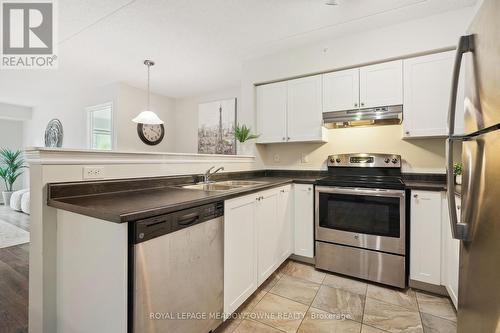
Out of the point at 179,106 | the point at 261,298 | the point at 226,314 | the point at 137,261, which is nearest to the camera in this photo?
the point at 137,261

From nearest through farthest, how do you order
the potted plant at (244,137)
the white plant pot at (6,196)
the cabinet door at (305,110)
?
the cabinet door at (305,110) → the potted plant at (244,137) → the white plant pot at (6,196)

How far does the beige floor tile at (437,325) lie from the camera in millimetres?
1580

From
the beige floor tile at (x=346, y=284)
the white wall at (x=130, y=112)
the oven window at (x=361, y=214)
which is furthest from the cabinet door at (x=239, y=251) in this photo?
the white wall at (x=130, y=112)

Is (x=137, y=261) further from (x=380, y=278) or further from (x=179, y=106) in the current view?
(x=179, y=106)

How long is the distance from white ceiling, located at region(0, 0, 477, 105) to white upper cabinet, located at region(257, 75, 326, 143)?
1.57 ft

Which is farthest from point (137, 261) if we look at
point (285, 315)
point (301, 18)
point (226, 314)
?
point (301, 18)

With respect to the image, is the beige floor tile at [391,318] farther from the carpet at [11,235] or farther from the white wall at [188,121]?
the carpet at [11,235]

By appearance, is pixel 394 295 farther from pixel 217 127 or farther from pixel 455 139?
pixel 217 127

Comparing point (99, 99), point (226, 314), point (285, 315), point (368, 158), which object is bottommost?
point (285, 315)

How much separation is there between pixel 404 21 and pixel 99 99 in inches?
194

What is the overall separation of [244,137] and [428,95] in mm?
1926

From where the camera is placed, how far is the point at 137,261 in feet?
3.27

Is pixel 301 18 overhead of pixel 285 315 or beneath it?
overhead

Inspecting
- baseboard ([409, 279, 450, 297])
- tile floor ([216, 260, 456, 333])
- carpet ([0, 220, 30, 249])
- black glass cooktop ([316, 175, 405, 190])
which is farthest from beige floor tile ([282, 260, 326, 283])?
carpet ([0, 220, 30, 249])
